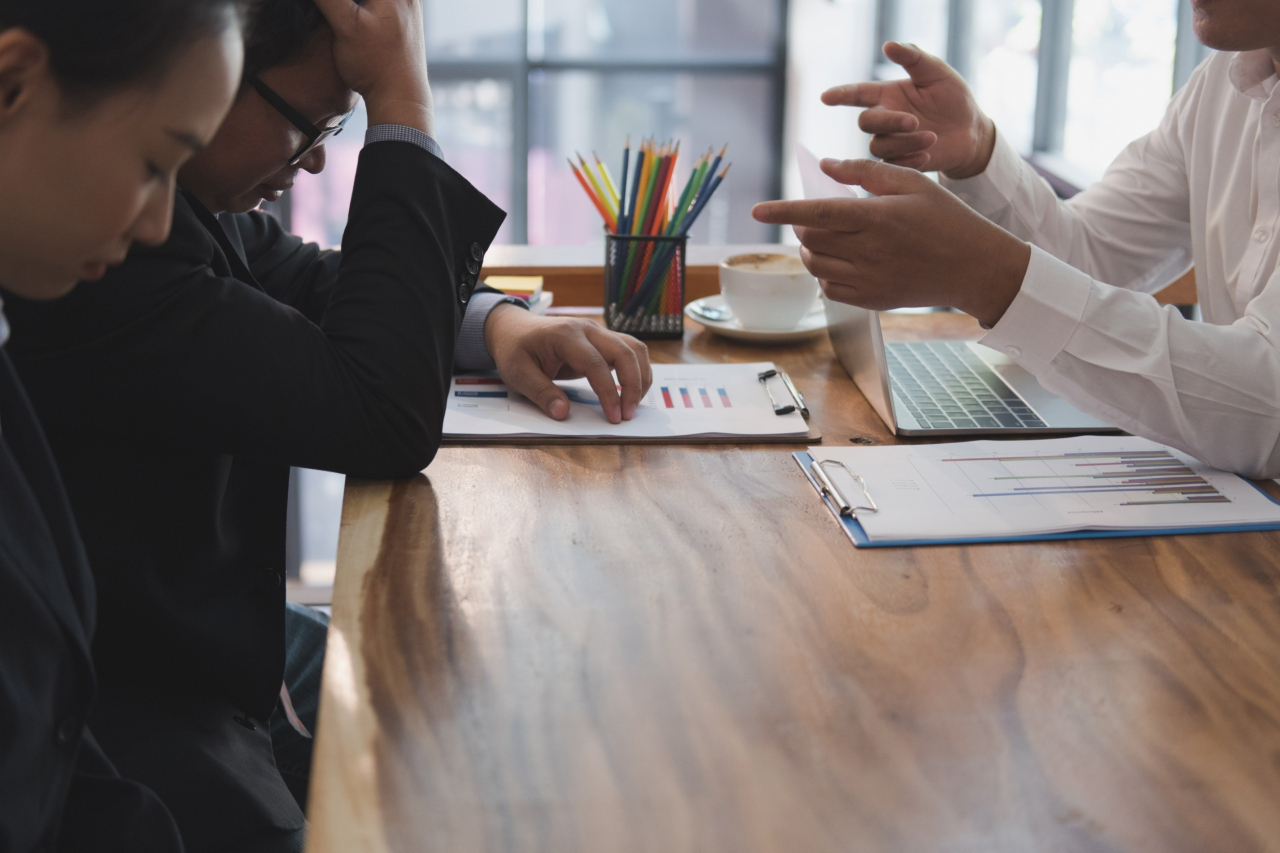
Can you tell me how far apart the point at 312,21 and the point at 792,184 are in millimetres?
3800

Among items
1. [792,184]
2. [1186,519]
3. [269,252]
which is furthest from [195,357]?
[792,184]

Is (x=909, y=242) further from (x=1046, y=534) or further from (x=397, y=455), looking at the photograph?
(x=397, y=455)

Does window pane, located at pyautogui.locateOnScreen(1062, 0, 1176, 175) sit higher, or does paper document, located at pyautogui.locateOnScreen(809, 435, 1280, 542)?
window pane, located at pyautogui.locateOnScreen(1062, 0, 1176, 175)

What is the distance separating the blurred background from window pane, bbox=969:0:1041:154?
1 centimetres

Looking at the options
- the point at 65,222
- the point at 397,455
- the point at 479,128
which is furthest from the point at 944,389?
the point at 479,128

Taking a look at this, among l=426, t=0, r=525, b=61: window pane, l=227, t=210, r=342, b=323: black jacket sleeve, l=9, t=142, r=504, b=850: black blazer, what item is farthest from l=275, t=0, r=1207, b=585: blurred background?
l=9, t=142, r=504, b=850: black blazer

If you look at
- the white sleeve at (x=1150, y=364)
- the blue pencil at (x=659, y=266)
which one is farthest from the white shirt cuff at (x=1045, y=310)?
the blue pencil at (x=659, y=266)

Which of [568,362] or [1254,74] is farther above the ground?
[1254,74]

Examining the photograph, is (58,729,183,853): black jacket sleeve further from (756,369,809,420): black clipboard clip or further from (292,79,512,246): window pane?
(292,79,512,246): window pane

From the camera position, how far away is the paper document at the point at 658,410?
1.00 metres

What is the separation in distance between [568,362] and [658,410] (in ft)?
0.34

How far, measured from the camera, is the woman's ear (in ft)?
1.69

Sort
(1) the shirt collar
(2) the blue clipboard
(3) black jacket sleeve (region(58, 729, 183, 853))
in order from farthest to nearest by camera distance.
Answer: (1) the shirt collar, (2) the blue clipboard, (3) black jacket sleeve (region(58, 729, 183, 853))

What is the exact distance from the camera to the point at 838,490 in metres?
0.86
